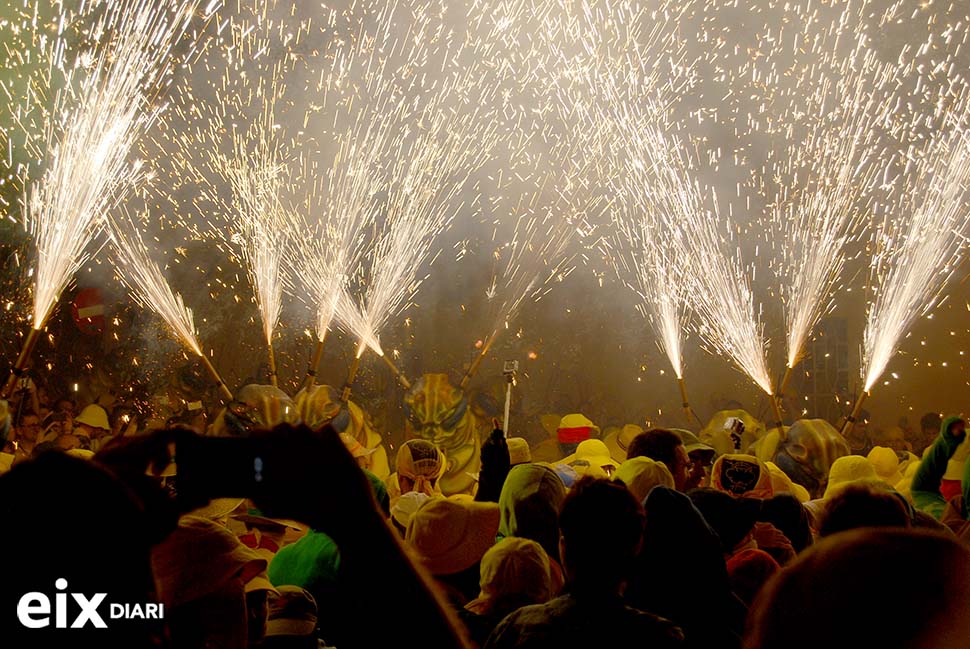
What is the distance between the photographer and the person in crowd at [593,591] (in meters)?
1.49

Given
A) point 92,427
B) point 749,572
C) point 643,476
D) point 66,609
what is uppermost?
point 92,427

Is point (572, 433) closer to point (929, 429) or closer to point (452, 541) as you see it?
point (929, 429)

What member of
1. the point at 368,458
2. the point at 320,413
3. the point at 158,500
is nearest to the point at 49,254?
the point at 320,413

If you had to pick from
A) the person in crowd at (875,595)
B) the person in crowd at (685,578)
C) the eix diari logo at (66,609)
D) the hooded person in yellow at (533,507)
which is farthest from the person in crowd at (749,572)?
the eix diari logo at (66,609)

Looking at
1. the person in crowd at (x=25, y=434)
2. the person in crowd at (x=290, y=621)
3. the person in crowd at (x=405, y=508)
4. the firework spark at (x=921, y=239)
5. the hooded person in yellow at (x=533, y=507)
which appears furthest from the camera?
the firework spark at (x=921, y=239)

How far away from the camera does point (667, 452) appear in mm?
3814

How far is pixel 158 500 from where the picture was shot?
113cm

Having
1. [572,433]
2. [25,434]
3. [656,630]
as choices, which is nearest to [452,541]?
[656,630]

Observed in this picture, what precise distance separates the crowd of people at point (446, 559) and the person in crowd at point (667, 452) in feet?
1.39

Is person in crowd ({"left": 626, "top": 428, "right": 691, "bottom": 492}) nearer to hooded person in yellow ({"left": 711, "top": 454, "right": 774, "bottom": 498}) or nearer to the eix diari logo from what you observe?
hooded person in yellow ({"left": 711, "top": 454, "right": 774, "bottom": 498})

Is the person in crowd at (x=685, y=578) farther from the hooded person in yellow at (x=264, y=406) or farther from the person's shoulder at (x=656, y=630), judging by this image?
the hooded person in yellow at (x=264, y=406)

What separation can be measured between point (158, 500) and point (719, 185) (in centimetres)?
1368

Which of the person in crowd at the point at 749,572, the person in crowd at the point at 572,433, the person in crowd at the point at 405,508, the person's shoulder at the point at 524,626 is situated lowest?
the person in crowd at the point at 749,572

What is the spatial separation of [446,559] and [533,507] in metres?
0.39
